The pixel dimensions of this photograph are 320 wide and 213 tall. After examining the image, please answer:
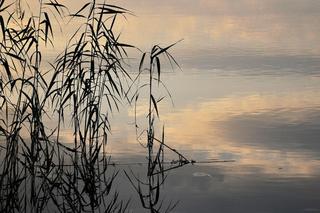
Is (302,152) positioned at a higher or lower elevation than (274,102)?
lower

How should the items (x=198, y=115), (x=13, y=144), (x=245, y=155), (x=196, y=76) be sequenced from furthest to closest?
(x=196, y=76)
(x=198, y=115)
(x=245, y=155)
(x=13, y=144)

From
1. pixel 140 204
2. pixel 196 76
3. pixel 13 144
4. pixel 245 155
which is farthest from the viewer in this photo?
pixel 196 76

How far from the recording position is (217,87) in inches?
461

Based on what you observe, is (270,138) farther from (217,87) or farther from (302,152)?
(217,87)

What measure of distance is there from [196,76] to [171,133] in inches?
107

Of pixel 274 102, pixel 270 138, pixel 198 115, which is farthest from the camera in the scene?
pixel 274 102

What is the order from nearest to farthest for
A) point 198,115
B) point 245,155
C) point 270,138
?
point 245,155 < point 270,138 < point 198,115

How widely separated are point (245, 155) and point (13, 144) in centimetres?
346

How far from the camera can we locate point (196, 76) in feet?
40.0

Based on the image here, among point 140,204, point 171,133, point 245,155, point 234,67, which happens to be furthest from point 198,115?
point 140,204

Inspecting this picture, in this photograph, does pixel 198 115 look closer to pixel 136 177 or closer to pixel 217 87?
pixel 217 87

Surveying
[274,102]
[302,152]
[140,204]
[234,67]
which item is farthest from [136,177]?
[234,67]

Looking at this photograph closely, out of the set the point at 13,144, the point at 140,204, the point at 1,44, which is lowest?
the point at 140,204

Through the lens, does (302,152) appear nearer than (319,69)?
Yes
